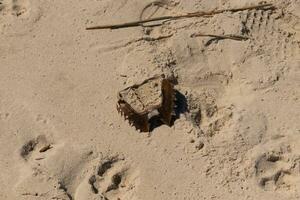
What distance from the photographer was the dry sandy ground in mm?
2520

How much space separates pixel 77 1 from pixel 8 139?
865 millimetres

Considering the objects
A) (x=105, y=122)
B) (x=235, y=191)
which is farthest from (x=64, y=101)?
(x=235, y=191)

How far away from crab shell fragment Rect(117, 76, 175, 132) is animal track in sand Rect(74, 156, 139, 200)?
8.1 inches

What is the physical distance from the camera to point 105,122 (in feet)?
8.97

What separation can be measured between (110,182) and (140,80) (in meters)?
0.53

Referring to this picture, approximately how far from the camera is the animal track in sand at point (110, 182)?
8.28 feet

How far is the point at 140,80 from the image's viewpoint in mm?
2801

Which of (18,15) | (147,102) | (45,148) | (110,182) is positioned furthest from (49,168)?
(18,15)

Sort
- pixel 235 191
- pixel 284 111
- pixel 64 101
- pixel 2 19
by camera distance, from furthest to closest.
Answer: pixel 2 19, pixel 64 101, pixel 284 111, pixel 235 191

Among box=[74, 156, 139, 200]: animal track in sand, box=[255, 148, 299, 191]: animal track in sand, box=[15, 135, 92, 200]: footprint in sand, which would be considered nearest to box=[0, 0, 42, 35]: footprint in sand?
box=[15, 135, 92, 200]: footprint in sand

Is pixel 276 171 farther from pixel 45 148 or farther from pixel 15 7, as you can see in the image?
pixel 15 7

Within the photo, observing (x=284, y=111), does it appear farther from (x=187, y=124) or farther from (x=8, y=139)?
(x=8, y=139)

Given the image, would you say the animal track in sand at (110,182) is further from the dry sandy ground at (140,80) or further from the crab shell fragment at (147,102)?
the crab shell fragment at (147,102)

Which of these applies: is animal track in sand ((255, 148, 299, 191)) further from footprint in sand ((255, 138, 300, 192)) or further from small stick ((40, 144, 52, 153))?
small stick ((40, 144, 52, 153))
